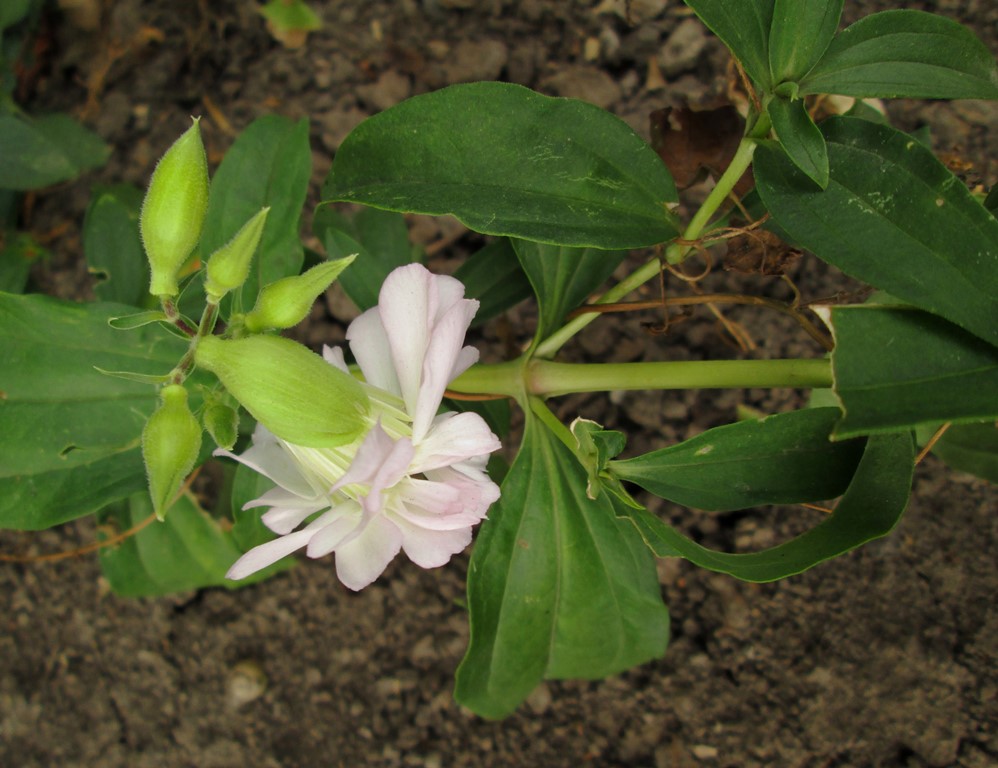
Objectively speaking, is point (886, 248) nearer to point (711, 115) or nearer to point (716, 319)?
point (711, 115)

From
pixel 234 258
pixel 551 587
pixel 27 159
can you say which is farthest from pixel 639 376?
pixel 27 159

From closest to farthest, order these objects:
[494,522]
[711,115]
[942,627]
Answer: [494,522] < [711,115] < [942,627]

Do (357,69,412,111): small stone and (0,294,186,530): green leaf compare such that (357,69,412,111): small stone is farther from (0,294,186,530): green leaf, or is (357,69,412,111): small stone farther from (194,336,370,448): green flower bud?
(194,336,370,448): green flower bud

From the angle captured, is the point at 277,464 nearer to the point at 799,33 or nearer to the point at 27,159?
the point at 799,33

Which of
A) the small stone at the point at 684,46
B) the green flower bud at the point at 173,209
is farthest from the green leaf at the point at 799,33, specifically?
the small stone at the point at 684,46

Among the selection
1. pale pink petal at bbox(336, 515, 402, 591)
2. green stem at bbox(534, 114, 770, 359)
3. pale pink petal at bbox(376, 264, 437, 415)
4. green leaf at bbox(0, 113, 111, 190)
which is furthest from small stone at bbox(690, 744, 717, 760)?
green leaf at bbox(0, 113, 111, 190)

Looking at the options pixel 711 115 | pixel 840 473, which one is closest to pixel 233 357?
pixel 840 473

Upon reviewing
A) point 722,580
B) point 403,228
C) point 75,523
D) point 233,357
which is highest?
point 233,357

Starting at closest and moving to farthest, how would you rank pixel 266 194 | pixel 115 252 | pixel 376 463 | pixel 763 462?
pixel 376 463 → pixel 763 462 → pixel 266 194 → pixel 115 252
